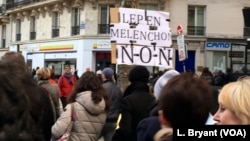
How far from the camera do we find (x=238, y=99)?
248 centimetres

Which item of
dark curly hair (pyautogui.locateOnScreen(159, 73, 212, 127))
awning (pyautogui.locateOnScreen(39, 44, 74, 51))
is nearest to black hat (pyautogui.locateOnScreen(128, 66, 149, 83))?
dark curly hair (pyautogui.locateOnScreen(159, 73, 212, 127))

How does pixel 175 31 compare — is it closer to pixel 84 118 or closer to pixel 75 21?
pixel 75 21

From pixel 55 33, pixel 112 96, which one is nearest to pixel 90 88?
pixel 112 96

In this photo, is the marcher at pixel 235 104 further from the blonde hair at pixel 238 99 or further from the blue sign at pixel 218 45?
the blue sign at pixel 218 45

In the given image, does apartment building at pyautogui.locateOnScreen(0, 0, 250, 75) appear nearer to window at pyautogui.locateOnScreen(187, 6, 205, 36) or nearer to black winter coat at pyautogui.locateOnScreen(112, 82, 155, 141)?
window at pyautogui.locateOnScreen(187, 6, 205, 36)

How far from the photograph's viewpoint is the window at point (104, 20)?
98.3ft

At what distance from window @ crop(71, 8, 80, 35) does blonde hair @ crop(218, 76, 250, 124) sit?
28.5 meters

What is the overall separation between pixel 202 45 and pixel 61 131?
2490 centimetres

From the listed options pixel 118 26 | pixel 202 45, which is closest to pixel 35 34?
pixel 202 45

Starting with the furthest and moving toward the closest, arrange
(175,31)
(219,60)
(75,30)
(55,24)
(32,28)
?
(32,28) → (55,24) → (75,30) → (175,31) → (219,60)

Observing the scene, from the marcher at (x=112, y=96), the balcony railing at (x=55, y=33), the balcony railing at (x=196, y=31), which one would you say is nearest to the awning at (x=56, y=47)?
the balcony railing at (x=55, y=33)

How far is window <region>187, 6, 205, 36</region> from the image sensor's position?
29.8 m

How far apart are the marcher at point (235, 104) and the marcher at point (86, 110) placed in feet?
9.18

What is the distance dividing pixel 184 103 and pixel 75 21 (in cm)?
2954
